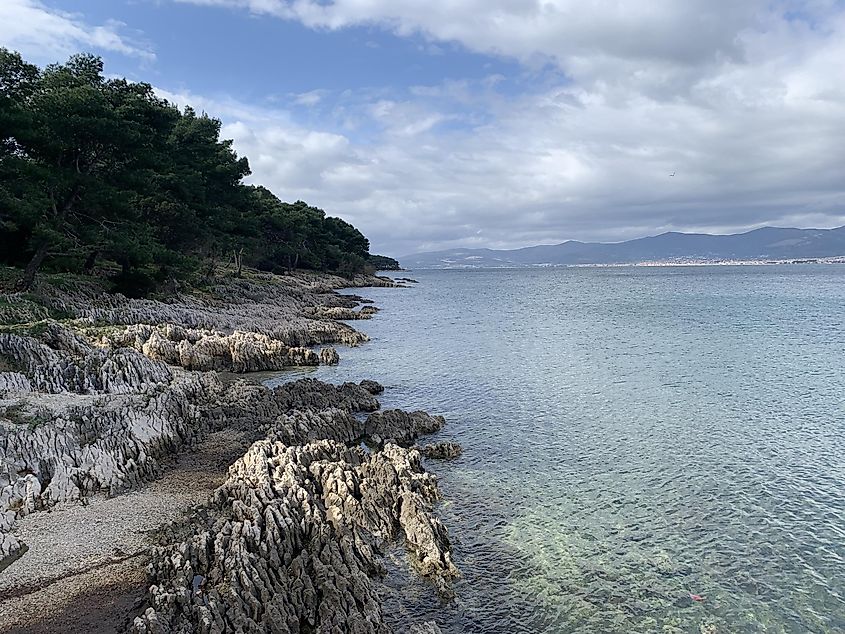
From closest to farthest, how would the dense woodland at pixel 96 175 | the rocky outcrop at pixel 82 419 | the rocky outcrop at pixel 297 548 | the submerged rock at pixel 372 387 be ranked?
the rocky outcrop at pixel 297 548 < the rocky outcrop at pixel 82 419 < the submerged rock at pixel 372 387 < the dense woodland at pixel 96 175

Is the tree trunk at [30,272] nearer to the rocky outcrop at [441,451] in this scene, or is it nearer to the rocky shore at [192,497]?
the rocky shore at [192,497]

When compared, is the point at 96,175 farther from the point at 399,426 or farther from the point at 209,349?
the point at 399,426

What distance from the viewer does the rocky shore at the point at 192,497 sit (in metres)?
10.6

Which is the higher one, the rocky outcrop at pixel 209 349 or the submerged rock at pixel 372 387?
the rocky outcrop at pixel 209 349

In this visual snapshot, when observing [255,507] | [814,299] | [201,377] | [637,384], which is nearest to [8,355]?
[201,377]

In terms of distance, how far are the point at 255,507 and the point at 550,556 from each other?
262 inches

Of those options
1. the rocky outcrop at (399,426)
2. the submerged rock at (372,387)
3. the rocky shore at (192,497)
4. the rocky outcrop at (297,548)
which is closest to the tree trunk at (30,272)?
the rocky shore at (192,497)

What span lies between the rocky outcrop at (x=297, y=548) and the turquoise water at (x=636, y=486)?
0.97 meters

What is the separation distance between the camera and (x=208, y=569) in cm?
1141

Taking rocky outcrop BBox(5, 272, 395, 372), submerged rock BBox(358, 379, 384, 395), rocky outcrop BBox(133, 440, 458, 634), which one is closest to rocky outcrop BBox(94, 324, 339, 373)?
rocky outcrop BBox(5, 272, 395, 372)

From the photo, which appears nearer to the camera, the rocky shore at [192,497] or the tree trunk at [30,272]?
the rocky shore at [192,497]

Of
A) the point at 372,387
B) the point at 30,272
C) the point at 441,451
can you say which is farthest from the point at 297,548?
the point at 30,272

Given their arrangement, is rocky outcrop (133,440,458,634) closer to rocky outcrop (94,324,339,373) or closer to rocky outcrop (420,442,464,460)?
rocky outcrop (420,442,464,460)

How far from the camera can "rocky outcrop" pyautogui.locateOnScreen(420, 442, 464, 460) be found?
778 inches
